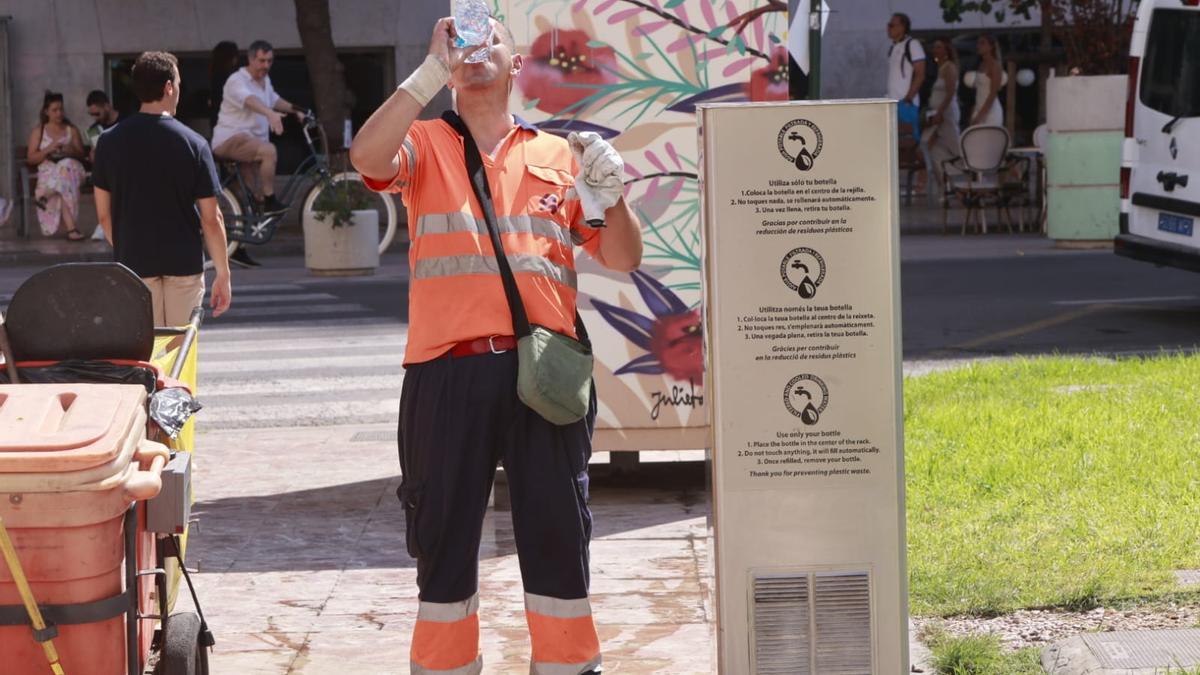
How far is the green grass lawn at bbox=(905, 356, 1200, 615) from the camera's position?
596 cm

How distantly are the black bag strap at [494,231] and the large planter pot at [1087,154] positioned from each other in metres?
15.0

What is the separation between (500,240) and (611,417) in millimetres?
3200

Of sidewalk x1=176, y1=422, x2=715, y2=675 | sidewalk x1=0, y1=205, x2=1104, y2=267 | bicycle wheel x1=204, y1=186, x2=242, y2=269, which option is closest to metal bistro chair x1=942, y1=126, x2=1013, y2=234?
sidewalk x1=0, y1=205, x2=1104, y2=267

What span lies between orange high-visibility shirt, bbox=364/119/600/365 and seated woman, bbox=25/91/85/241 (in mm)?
18056

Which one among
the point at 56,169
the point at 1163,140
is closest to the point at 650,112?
the point at 1163,140

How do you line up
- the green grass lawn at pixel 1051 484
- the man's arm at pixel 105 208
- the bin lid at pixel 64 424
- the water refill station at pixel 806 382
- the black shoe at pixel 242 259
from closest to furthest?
the bin lid at pixel 64 424 < the water refill station at pixel 806 382 < the green grass lawn at pixel 1051 484 < the man's arm at pixel 105 208 < the black shoe at pixel 242 259

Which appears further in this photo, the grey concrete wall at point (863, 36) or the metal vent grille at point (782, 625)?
the grey concrete wall at point (863, 36)

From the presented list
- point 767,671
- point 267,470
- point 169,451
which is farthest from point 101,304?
point 267,470

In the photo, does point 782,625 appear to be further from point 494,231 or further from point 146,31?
point 146,31

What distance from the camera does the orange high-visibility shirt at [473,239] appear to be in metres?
4.64

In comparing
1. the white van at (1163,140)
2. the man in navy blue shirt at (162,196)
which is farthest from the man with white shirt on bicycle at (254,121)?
the man in navy blue shirt at (162,196)

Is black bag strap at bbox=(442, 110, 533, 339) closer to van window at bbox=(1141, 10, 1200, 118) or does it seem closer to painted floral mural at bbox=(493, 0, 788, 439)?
painted floral mural at bbox=(493, 0, 788, 439)

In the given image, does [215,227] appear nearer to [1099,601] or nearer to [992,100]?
[1099,601]

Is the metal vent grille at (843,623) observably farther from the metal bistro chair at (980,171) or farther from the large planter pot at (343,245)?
the metal bistro chair at (980,171)
